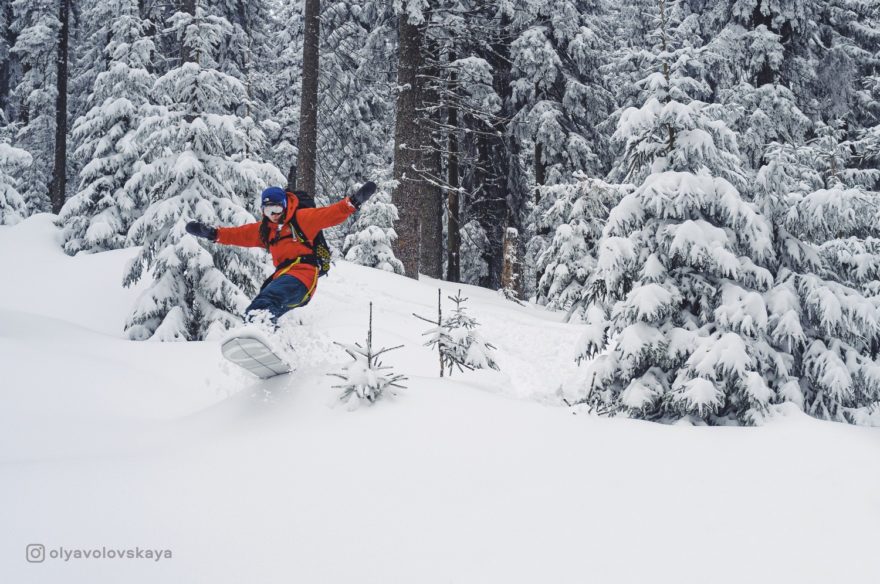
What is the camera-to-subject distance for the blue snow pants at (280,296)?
513cm

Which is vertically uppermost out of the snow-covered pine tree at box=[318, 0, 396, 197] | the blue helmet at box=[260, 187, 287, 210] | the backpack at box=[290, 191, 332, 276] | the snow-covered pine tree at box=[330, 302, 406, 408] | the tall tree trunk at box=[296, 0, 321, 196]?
the snow-covered pine tree at box=[318, 0, 396, 197]

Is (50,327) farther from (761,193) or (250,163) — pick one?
(761,193)

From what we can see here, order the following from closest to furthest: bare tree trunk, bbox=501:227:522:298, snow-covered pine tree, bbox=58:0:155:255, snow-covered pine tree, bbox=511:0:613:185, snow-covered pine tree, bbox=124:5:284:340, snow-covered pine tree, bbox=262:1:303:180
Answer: snow-covered pine tree, bbox=124:5:284:340, snow-covered pine tree, bbox=58:0:155:255, bare tree trunk, bbox=501:227:522:298, snow-covered pine tree, bbox=511:0:613:185, snow-covered pine tree, bbox=262:1:303:180

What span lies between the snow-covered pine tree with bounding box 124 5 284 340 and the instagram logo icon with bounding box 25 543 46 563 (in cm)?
582

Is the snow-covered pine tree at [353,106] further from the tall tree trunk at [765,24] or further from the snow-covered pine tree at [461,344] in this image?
the snow-covered pine tree at [461,344]

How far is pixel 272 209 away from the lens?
562 centimetres

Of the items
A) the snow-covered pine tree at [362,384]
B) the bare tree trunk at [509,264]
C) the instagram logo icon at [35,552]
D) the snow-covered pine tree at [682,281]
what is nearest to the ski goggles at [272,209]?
the snow-covered pine tree at [362,384]

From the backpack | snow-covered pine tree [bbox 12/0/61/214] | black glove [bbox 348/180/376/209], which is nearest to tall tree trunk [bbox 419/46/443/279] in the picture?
the backpack

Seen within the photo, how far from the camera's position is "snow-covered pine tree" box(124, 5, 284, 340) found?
8.39 metres

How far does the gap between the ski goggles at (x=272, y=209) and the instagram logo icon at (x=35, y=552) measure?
11.7 ft

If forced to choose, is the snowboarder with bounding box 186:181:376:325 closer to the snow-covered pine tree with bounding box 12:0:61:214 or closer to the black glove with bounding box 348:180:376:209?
the black glove with bounding box 348:180:376:209

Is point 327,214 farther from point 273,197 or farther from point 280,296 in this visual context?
point 280,296

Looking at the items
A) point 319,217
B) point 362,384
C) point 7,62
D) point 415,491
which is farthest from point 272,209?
point 7,62

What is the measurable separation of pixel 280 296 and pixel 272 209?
0.90m
